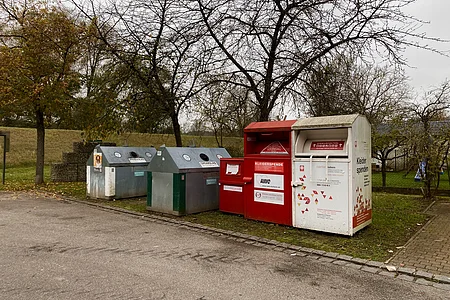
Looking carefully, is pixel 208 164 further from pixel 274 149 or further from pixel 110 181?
pixel 110 181

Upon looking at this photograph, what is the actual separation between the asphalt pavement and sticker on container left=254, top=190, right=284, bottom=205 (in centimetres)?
104

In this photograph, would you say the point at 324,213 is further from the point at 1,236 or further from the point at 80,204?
the point at 80,204

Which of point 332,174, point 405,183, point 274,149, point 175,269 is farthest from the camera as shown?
point 405,183

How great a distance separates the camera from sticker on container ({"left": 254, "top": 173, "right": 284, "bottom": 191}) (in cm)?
636

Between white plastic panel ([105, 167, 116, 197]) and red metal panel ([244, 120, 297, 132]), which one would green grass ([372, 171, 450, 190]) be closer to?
red metal panel ([244, 120, 297, 132])

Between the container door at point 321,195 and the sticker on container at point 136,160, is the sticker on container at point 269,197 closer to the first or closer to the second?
the container door at point 321,195

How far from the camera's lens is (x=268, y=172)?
653 centimetres

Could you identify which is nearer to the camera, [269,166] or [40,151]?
[269,166]

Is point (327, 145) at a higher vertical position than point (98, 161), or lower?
higher

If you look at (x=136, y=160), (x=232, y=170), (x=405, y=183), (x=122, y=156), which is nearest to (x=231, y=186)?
(x=232, y=170)

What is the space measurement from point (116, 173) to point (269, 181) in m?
4.88

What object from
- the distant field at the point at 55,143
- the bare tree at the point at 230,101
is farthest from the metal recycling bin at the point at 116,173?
the distant field at the point at 55,143

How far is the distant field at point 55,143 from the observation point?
21.3m

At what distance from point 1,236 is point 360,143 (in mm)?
6059
